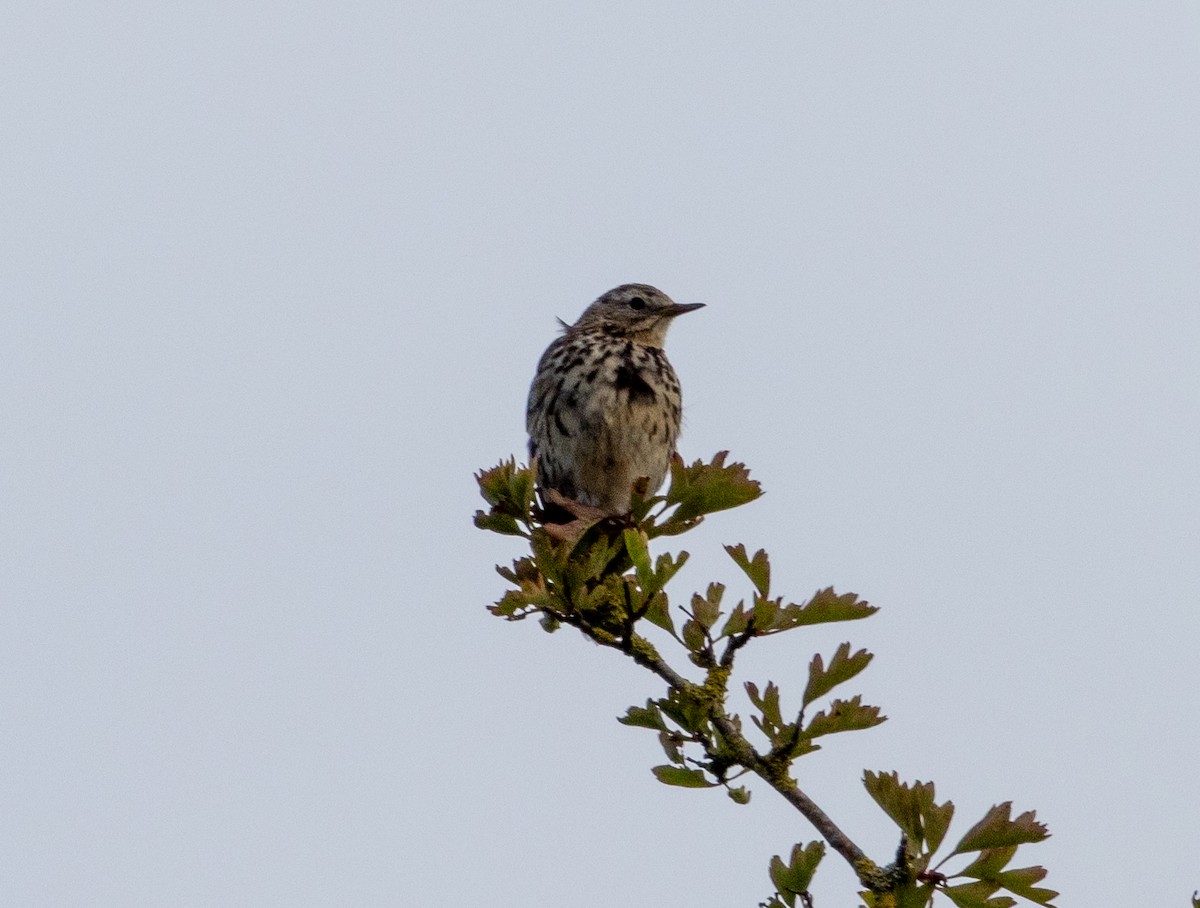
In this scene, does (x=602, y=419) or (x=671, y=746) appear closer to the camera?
(x=671, y=746)

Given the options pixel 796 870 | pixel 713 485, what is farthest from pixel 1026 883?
pixel 713 485

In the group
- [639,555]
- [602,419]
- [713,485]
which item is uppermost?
[602,419]

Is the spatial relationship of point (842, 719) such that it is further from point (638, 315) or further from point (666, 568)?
point (638, 315)

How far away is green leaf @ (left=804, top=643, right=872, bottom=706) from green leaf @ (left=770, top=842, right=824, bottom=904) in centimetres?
54

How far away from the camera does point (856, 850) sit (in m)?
3.90

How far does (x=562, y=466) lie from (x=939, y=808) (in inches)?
157

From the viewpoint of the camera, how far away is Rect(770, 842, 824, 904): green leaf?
4.40 metres

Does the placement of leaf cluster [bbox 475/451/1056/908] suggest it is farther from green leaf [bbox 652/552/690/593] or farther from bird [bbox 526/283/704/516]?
bird [bbox 526/283/704/516]

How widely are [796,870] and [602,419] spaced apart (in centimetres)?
376

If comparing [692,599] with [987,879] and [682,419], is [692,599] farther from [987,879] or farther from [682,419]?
[682,419]

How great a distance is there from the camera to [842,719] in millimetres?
4668

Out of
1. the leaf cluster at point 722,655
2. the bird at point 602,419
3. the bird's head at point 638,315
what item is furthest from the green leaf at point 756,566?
the bird's head at point 638,315

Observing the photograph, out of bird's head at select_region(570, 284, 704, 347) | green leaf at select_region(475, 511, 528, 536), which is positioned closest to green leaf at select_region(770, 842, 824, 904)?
green leaf at select_region(475, 511, 528, 536)

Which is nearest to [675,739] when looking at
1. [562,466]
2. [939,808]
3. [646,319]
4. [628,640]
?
[628,640]
